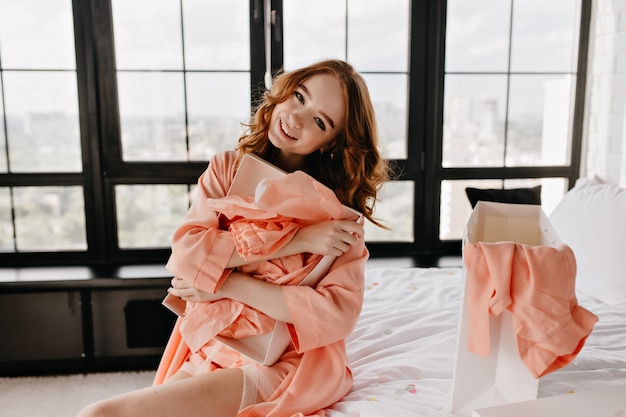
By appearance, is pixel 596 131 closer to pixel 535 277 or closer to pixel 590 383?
pixel 590 383

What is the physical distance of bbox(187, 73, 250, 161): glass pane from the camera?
290 centimetres

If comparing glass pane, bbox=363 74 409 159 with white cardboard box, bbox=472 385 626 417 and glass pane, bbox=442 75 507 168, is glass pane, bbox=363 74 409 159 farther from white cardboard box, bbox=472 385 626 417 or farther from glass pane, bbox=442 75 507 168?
white cardboard box, bbox=472 385 626 417

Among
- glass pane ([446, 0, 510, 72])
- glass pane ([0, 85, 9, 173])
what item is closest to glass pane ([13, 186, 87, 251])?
glass pane ([0, 85, 9, 173])

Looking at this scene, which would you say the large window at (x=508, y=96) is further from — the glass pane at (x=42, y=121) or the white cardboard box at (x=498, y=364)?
the glass pane at (x=42, y=121)

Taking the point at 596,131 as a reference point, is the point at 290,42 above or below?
above

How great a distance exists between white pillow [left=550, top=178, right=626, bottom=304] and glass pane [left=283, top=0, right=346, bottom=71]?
1411 mm

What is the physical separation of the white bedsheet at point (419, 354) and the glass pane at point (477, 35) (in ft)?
4.22

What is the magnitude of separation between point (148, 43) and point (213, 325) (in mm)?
1918

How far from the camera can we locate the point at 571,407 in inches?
38.1

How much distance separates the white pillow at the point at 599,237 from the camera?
6.78ft

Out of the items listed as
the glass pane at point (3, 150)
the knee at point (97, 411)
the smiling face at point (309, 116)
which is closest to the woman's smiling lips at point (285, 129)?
the smiling face at point (309, 116)

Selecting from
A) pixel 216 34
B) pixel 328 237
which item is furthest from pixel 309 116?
pixel 216 34

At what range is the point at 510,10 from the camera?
2.97 metres

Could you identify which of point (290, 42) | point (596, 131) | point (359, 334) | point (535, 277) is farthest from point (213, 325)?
point (596, 131)
